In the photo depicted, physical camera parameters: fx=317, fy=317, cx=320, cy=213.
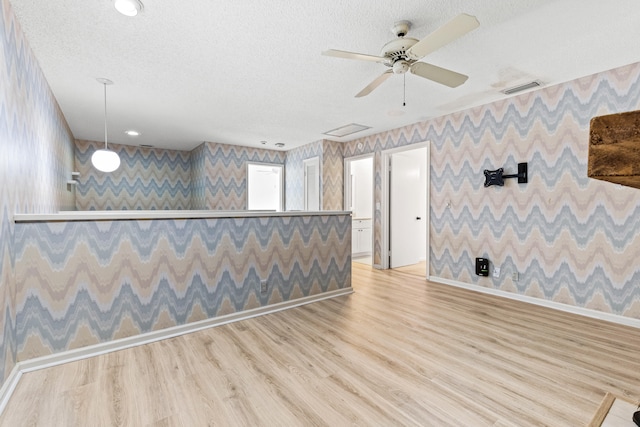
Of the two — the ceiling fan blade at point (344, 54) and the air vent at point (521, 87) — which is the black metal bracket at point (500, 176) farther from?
the ceiling fan blade at point (344, 54)

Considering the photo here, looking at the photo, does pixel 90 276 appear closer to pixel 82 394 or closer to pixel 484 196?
pixel 82 394

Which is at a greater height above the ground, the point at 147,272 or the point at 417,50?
the point at 417,50

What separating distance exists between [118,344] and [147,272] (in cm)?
57

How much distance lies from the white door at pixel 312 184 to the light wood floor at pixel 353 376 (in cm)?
355

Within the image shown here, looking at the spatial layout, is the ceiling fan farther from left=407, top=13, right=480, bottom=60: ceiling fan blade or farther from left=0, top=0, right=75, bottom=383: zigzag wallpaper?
left=0, top=0, right=75, bottom=383: zigzag wallpaper

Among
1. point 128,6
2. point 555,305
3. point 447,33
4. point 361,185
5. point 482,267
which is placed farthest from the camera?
point 361,185

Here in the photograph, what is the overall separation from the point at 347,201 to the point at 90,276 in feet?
14.9

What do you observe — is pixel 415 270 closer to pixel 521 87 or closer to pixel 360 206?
pixel 360 206

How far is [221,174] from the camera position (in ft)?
21.3

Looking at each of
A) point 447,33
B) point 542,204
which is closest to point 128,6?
point 447,33

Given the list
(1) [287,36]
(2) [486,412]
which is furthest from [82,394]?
(1) [287,36]

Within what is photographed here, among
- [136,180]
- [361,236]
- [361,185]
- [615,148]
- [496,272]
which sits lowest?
[496,272]

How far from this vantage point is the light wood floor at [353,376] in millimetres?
1702

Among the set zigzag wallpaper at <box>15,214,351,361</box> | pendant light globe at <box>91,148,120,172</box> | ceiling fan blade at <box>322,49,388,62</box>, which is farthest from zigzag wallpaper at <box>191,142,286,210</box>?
ceiling fan blade at <box>322,49,388,62</box>
